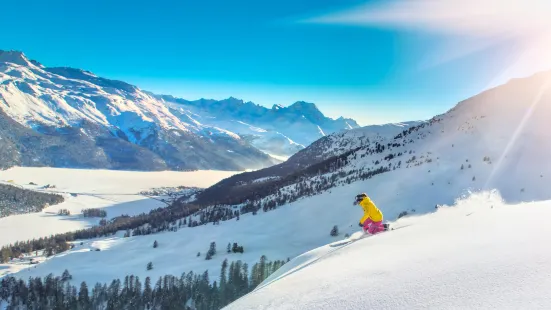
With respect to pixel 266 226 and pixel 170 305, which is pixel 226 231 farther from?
pixel 170 305

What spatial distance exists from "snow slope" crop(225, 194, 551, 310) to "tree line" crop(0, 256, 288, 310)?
4859 cm

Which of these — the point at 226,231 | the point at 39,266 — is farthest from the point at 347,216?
the point at 39,266

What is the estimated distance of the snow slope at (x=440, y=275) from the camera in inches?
290

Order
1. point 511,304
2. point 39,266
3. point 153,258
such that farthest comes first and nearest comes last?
1. point 39,266
2. point 153,258
3. point 511,304

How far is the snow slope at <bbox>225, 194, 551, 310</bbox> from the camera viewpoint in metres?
7.36

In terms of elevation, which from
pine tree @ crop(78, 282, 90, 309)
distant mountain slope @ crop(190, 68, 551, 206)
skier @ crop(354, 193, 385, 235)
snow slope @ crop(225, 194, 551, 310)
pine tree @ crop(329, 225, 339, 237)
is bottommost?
pine tree @ crop(78, 282, 90, 309)

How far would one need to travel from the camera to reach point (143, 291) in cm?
7519

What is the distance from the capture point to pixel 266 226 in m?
111

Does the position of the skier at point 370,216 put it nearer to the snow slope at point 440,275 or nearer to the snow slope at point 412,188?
the snow slope at point 440,275

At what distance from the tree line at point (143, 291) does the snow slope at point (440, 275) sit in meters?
48.6

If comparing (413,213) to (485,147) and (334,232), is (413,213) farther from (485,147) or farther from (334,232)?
(485,147)

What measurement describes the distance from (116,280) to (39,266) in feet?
147

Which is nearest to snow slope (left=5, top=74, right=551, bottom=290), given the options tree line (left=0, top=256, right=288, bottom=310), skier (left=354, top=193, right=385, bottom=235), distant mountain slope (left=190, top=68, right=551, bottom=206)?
distant mountain slope (left=190, top=68, right=551, bottom=206)

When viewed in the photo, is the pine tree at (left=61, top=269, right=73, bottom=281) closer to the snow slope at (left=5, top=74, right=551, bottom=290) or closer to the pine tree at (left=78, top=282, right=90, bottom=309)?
the snow slope at (left=5, top=74, right=551, bottom=290)
